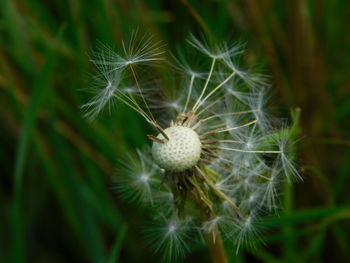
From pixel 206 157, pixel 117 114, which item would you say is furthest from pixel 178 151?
pixel 117 114

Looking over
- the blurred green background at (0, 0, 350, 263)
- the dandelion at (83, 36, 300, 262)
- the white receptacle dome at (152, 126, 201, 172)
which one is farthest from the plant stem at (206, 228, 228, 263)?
the blurred green background at (0, 0, 350, 263)

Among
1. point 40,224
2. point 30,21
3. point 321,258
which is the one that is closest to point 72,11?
point 30,21

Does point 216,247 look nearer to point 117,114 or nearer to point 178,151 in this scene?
point 178,151

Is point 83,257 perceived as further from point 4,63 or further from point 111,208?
point 4,63

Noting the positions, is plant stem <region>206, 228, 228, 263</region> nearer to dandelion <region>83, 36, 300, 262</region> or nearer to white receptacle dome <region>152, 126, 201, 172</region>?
dandelion <region>83, 36, 300, 262</region>

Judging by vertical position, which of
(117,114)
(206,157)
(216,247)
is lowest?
(216,247)

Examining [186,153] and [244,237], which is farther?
[244,237]

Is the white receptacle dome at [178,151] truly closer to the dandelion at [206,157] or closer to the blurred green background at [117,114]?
the dandelion at [206,157]
